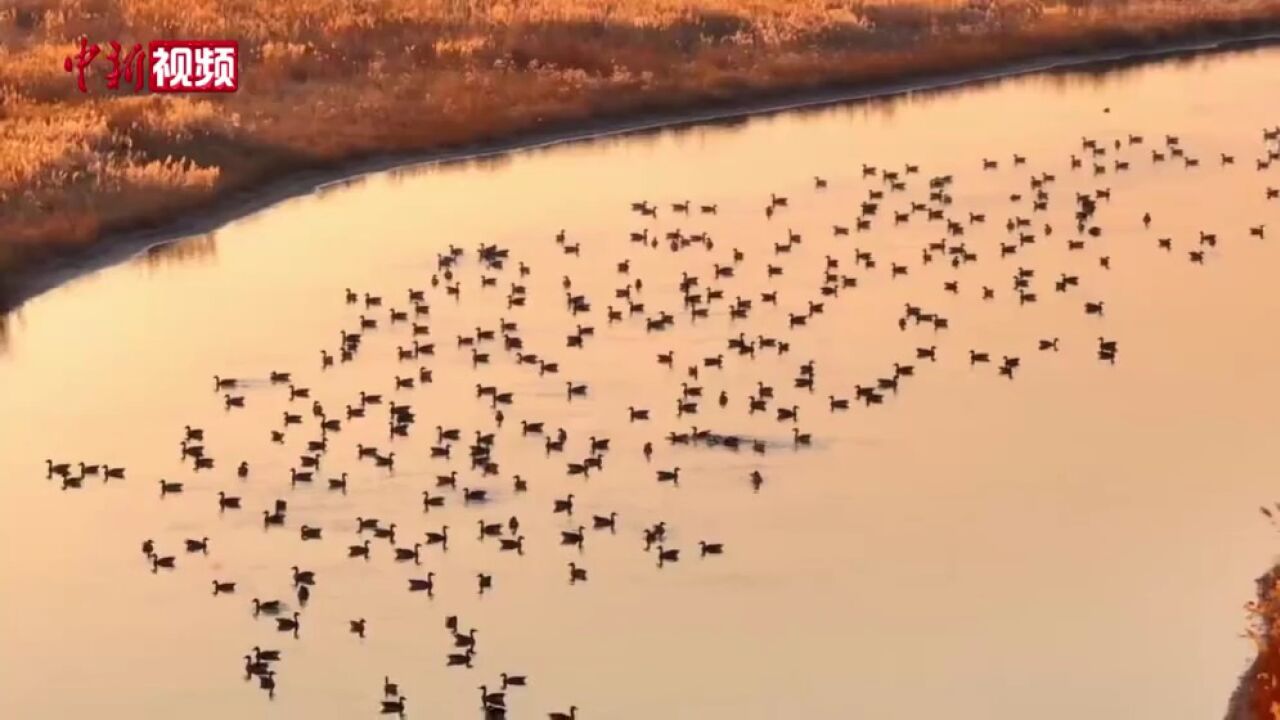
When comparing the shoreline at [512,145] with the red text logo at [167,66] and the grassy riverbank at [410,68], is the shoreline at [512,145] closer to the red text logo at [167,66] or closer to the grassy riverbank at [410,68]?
the grassy riverbank at [410,68]

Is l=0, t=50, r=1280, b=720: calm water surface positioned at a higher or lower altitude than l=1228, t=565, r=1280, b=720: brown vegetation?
lower

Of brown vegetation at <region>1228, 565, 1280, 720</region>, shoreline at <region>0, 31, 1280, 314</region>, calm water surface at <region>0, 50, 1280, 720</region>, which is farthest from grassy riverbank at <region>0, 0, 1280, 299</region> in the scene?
brown vegetation at <region>1228, 565, 1280, 720</region>

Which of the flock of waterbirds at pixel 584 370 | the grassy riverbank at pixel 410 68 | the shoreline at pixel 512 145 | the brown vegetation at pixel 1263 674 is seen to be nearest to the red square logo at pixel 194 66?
the grassy riverbank at pixel 410 68

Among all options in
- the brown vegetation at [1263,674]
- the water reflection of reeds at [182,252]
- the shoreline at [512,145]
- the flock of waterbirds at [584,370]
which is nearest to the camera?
the brown vegetation at [1263,674]

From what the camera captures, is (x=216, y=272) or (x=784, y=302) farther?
(x=216, y=272)

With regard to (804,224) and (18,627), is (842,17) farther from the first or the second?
(18,627)

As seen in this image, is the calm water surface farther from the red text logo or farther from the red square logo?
the red text logo

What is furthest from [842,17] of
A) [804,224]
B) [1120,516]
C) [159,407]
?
[1120,516]
